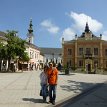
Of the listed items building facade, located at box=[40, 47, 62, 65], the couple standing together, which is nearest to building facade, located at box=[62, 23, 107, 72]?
building facade, located at box=[40, 47, 62, 65]

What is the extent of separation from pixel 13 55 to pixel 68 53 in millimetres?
34719

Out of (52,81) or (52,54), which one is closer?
(52,81)

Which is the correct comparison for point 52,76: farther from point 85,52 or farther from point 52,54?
point 52,54

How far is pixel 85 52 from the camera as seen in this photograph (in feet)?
281

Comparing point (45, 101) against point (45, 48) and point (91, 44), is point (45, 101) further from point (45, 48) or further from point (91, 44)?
point (45, 48)

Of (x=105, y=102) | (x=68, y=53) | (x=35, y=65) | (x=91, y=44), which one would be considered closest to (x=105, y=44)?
(x=91, y=44)

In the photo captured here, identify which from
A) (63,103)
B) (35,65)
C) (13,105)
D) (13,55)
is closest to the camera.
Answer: (13,105)

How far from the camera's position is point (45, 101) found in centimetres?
1368

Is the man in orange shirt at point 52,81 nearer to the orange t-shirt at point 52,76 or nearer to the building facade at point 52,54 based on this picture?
the orange t-shirt at point 52,76

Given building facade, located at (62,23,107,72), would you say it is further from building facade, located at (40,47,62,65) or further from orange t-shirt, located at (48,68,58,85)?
orange t-shirt, located at (48,68,58,85)

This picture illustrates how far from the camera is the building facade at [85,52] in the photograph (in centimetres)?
8438

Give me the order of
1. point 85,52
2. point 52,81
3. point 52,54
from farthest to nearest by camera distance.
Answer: point 52,54 < point 85,52 < point 52,81

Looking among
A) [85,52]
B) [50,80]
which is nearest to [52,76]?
[50,80]

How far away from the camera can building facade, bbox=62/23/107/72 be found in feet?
277
